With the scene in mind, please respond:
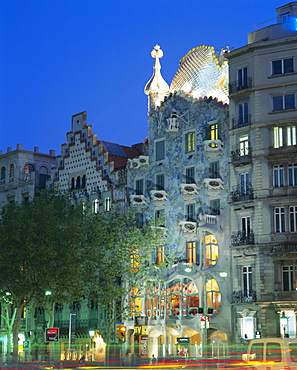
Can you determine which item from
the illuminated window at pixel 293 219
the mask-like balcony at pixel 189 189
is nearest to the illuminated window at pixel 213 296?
the mask-like balcony at pixel 189 189

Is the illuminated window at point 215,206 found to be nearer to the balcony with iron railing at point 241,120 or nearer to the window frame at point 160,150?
the balcony with iron railing at point 241,120

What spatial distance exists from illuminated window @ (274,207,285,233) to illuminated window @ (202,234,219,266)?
243 inches

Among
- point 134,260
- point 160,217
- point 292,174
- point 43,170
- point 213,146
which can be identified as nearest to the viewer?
Answer: point 292,174

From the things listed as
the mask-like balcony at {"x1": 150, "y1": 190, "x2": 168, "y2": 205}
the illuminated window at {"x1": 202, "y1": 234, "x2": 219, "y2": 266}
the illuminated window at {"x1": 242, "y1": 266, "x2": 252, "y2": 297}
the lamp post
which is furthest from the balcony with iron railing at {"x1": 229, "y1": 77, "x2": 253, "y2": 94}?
the lamp post

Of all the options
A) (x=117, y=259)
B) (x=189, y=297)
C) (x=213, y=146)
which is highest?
(x=213, y=146)

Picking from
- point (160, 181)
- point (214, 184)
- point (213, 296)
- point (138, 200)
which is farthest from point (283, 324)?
point (138, 200)

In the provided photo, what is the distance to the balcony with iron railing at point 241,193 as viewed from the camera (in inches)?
2466

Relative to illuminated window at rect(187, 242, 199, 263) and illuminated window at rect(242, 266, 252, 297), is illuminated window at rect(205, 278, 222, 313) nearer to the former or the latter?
illuminated window at rect(242, 266, 252, 297)

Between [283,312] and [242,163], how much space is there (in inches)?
503

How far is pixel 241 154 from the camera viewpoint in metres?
64.4

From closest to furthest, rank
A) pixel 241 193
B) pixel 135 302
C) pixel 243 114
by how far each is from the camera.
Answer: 1. pixel 241 193
2. pixel 243 114
3. pixel 135 302

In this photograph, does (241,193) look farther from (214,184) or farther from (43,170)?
(43,170)

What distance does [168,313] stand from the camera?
6725cm

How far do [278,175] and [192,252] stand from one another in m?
11.3
